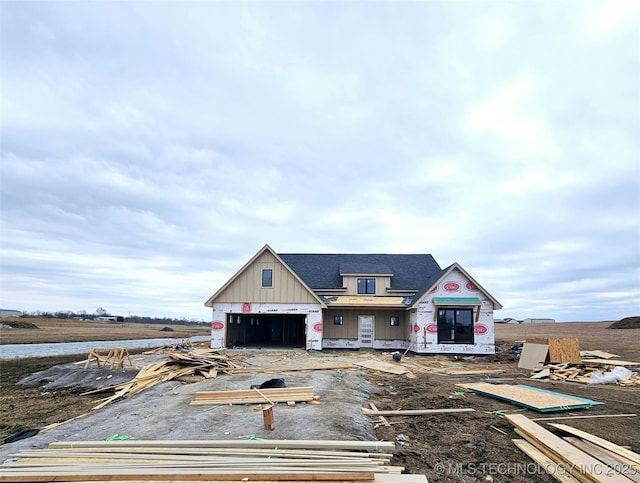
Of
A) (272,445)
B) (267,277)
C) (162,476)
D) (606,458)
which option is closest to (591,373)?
(606,458)

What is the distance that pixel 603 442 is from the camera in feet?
20.9

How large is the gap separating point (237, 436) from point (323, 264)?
23674mm

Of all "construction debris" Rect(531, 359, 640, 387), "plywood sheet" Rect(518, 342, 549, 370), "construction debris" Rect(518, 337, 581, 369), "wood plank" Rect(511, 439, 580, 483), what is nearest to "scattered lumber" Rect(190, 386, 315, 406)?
"wood plank" Rect(511, 439, 580, 483)

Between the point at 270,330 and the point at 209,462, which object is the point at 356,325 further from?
the point at 209,462

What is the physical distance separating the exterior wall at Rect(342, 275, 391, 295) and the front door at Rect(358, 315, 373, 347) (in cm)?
196

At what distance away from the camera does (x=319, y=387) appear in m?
11.8

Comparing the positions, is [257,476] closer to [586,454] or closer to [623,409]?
[586,454]

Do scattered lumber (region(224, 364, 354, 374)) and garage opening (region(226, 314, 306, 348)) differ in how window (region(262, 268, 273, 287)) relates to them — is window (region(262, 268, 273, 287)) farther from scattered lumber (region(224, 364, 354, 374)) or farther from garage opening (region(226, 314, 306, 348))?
scattered lumber (region(224, 364, 354, 374))

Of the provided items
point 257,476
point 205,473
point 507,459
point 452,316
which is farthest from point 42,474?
point 452,316

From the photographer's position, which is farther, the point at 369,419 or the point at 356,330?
the point at 356,330

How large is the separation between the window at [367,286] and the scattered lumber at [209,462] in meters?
21.3

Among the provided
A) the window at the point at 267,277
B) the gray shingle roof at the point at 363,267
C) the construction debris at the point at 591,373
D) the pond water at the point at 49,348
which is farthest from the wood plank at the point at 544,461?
the pond water at the point at 49,348

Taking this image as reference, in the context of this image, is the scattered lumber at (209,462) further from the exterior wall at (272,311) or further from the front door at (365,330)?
the front door at (365,330)

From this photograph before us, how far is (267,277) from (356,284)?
6653 millimetres
